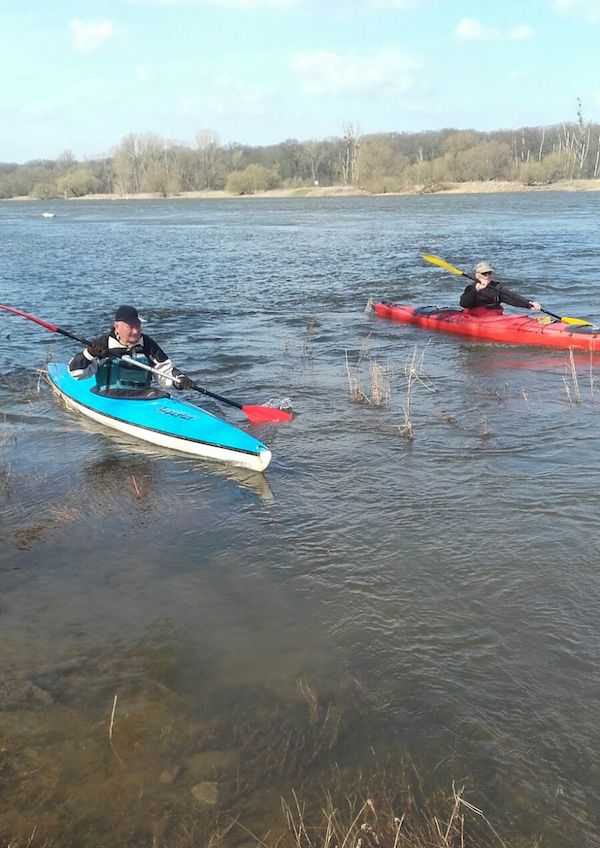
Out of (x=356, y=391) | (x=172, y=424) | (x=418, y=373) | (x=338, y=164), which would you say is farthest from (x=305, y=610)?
(x=338, y=164)

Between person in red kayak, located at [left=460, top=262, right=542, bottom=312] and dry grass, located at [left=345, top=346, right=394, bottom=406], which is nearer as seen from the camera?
dry grass, located at [left=345, top=346, right=394, bottom=406]

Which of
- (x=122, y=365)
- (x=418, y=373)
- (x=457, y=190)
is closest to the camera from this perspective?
(x=122, y=365)

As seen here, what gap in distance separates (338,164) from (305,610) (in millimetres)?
102988

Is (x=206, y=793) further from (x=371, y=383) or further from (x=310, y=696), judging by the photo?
(x=371, y=383)

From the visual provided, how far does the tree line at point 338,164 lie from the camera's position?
7212 cm

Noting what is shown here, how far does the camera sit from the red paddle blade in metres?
7.45

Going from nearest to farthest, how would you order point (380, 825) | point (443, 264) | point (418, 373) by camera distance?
1. point (380, 825)
2. point (418, 373)
3. point (443, 264)

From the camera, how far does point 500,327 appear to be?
1100cm

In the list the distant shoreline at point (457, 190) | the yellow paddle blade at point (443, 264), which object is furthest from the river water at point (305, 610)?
the distant shoreline at point (457, 190)

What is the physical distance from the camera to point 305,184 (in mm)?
91250

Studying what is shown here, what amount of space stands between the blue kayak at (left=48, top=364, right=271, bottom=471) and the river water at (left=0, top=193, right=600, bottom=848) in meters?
0.20

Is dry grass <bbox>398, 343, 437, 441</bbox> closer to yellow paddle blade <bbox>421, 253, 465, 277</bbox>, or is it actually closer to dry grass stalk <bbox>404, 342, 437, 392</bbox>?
dry grass stalk <bbox>404, 342, 437, 392</bbox>

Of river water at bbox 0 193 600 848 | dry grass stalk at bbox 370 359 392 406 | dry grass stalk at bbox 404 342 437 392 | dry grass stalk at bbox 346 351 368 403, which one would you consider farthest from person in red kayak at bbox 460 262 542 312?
dry grass stalk at bbox 346 351 368 403

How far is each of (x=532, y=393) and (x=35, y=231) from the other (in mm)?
35711
